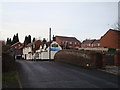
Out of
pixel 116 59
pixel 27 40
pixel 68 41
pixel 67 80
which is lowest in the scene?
pixel 67 80

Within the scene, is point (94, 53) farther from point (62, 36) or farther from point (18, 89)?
point (62, 36)

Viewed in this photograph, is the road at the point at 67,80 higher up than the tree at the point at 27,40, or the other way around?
the tree at the point at 27,40

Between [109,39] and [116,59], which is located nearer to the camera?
[116,59]

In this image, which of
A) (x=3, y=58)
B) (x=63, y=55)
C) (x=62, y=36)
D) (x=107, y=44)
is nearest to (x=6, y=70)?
(x=3, y=58)

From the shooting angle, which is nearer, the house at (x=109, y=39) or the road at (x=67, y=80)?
the road at (x=67, y=80)

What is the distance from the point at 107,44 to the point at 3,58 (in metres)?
41.2

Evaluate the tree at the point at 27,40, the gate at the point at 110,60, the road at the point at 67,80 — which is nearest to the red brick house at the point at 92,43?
the tree at the point at 27,40

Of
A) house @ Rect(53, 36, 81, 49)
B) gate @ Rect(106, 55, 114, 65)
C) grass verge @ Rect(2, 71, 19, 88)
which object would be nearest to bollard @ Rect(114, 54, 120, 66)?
gate @ Rect(106, 55, 114, 65)

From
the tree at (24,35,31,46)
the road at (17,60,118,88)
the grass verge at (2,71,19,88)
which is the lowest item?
the road at (17,60,118,88)

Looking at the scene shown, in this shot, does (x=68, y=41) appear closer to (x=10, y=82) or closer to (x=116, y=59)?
(x=116, y=59)

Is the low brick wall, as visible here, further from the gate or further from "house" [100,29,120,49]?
"house" [100,29,120,49]

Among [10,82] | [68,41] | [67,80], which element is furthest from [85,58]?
[68,41]

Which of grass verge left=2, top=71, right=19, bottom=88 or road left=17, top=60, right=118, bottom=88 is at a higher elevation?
grass verge left=2, top=71, right=19, bottom=88

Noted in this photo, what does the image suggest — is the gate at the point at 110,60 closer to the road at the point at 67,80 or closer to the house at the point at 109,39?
the road at the point at 67,80
